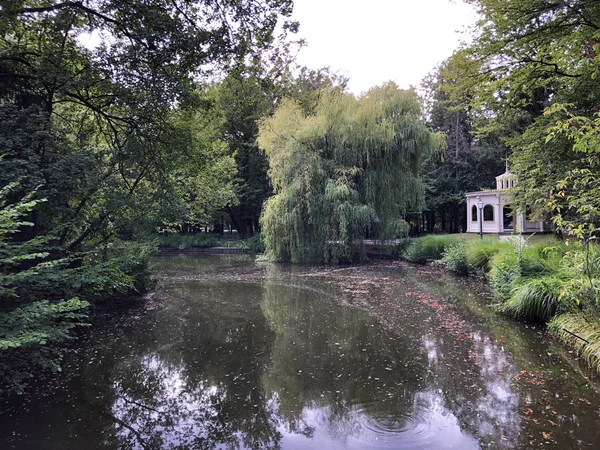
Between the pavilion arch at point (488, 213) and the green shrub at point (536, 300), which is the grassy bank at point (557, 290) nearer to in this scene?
the green shrub at point (536, 300)

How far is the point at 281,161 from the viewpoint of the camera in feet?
55.2

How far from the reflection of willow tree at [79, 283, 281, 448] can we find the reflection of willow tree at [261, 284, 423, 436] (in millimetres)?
236

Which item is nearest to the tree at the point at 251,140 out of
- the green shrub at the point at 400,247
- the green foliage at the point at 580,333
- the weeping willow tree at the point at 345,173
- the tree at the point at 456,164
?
the weeping willow tree at the point at 345,173

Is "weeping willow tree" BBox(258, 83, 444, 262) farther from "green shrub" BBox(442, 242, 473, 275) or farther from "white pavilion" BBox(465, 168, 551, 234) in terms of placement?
"white pavilion" BBox(465, 168, 551, 234)

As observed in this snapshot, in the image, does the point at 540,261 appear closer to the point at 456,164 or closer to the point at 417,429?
the point at 417,429

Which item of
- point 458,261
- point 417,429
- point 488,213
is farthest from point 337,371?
point 488,213

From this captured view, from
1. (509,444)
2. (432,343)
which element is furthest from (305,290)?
(509,444)

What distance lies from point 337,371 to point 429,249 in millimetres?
11679

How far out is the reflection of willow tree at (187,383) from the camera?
327cm

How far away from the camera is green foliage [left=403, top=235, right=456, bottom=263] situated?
49.3ft

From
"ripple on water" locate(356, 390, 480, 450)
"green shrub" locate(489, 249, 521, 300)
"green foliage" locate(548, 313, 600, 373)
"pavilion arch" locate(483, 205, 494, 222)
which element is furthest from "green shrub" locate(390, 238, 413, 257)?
"ripple on water" locate(356, 390, 480, 450)

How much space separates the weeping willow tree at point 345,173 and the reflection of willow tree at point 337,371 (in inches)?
341

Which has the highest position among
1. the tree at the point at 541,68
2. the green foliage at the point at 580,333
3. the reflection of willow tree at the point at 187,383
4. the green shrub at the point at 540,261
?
the tree at the point at 541,68

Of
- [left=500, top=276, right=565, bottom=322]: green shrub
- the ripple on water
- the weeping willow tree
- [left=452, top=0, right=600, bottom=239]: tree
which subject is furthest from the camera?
the weeping willow tree
